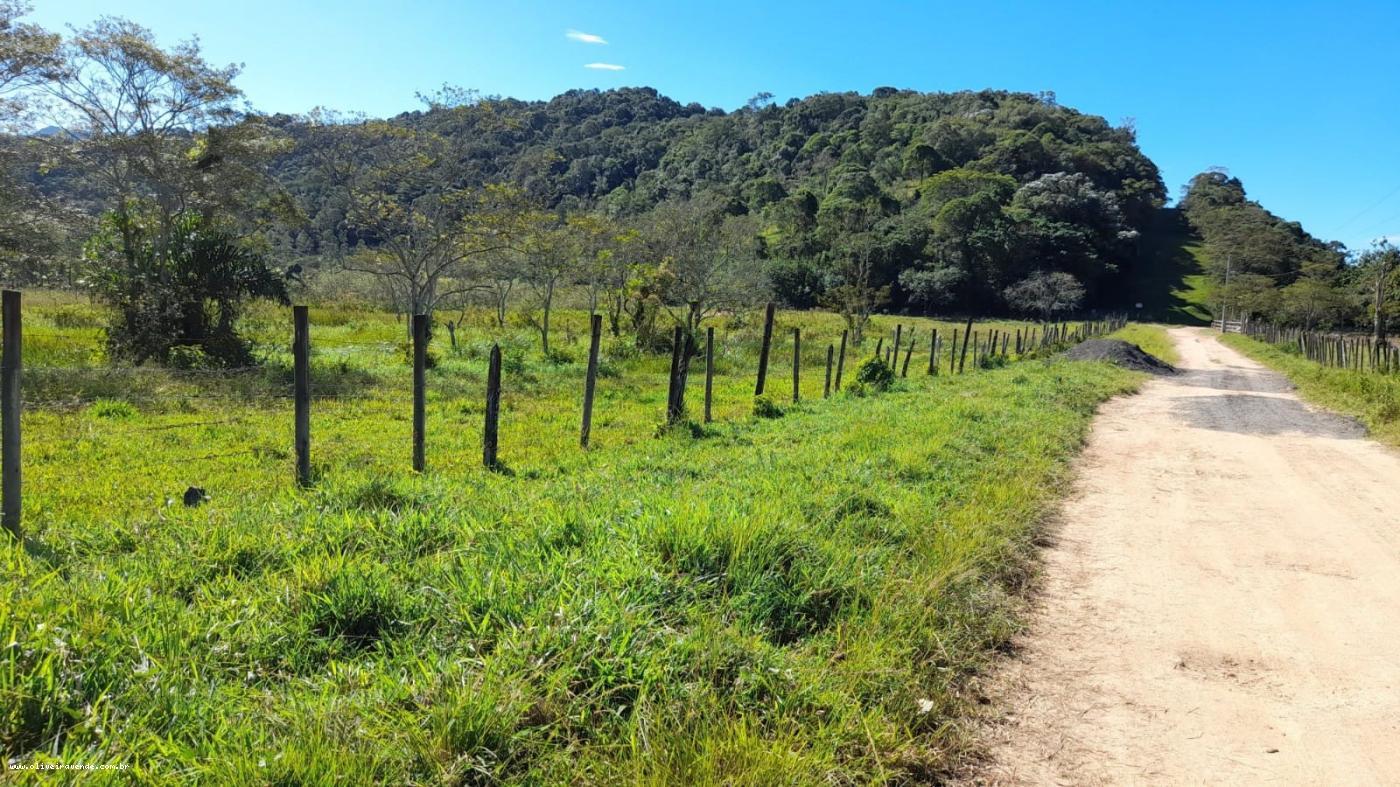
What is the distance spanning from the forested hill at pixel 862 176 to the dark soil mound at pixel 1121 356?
1608 centimetres

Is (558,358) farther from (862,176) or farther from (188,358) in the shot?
(862,176)

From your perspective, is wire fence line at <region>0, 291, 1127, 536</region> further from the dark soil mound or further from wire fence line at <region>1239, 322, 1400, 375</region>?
wire fence line at <region>1239, 322, 1400, 375</region>

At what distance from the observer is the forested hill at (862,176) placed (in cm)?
4991

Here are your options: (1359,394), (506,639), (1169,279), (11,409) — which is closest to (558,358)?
(11,409)

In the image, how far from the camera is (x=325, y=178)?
2309 cm

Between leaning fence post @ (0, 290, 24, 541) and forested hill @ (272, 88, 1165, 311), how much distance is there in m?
19.3

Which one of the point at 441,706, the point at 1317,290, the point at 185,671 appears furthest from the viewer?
the point at 1317,290

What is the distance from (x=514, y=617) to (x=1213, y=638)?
4.24m

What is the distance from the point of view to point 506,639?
10.3ft

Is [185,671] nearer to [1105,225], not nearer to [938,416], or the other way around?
[938,416]

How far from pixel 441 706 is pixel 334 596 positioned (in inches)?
48.4

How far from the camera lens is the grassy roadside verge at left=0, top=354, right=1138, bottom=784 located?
8.49ft

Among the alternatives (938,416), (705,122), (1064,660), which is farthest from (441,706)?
(705,122)

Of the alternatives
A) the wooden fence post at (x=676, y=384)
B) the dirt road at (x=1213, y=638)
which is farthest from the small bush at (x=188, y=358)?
the dirt road at (x=1213, y=638)
